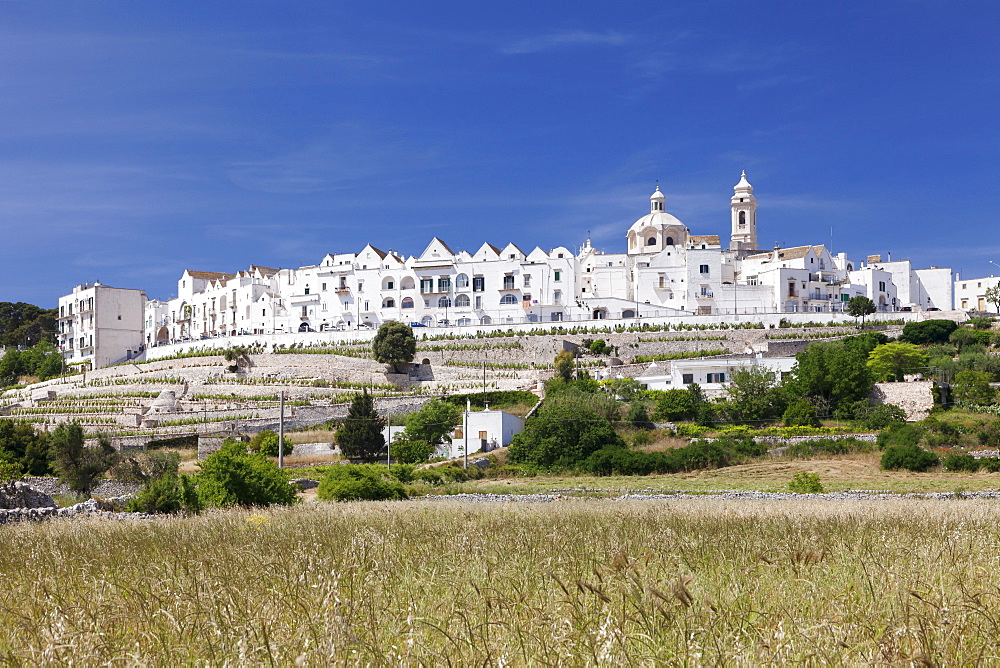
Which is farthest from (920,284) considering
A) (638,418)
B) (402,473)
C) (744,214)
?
(402,473)

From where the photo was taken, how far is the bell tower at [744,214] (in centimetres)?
9381

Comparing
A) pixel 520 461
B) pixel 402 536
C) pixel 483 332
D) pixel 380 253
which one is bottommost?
pixel 520 461

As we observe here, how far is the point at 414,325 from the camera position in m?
74.8

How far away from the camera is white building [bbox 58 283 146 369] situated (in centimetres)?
8575

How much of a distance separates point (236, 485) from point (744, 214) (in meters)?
83.3

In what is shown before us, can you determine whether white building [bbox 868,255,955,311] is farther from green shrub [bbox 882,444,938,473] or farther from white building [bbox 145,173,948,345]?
green shrub [bbox 882,444,938,473]

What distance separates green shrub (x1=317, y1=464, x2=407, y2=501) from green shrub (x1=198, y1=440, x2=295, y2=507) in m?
2.65

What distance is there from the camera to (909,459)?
111 feet

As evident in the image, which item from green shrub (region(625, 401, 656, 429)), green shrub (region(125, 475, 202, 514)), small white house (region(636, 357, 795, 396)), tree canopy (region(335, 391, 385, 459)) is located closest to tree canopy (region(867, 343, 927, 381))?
small white house (region(636, 357, 795, 396))

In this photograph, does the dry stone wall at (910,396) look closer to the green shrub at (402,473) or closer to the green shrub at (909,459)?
the green shrub at (909,459)

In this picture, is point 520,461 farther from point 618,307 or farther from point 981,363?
point 618,307

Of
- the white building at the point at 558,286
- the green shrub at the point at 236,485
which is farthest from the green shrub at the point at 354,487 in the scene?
the white building at the point at 558,286

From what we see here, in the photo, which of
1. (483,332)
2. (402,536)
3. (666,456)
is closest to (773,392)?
(666,456)

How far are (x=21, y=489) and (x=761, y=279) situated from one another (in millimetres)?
70078
